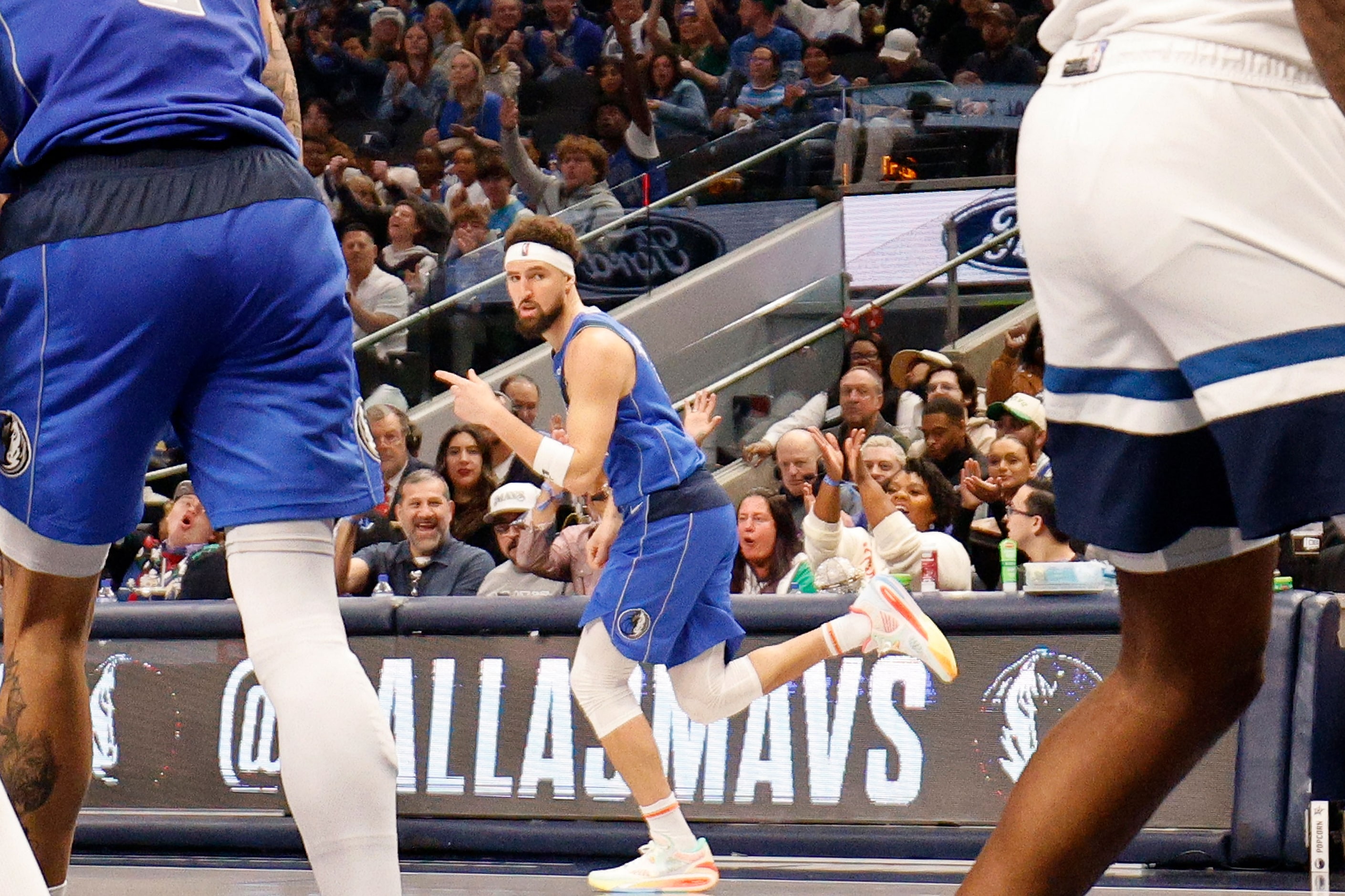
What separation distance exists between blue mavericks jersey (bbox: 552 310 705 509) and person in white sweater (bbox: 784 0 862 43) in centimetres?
848

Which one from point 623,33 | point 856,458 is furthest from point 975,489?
point 623,33

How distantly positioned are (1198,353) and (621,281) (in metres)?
8.89

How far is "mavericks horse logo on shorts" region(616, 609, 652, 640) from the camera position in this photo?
505 centimetres

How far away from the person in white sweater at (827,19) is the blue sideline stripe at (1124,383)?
38.0 ft

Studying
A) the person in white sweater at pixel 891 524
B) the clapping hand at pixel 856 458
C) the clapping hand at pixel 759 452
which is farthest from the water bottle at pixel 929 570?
the clapping hand at pixel 759 452

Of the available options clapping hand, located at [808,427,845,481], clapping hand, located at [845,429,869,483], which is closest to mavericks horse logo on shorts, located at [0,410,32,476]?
clapping hand, located at [845,429,869,483]

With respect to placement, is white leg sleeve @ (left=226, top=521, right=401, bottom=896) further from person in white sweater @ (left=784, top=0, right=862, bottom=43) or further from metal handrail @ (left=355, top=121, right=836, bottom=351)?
person in white sweater @ (left=784, top=0, right=862, bottom=43)

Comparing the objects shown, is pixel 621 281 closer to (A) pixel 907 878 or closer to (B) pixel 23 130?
(A) pixel 907 878

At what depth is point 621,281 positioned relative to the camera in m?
10.6

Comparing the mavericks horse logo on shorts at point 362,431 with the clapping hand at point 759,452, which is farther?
the clapping hand at point 759,452

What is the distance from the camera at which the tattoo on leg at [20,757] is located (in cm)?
245

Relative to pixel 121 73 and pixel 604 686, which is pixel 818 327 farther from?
pixel 121 73

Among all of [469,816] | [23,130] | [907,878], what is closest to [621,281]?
[469,816]

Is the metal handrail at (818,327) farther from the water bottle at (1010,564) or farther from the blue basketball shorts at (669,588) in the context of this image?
the blue basketball shorts at (669,588)
